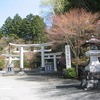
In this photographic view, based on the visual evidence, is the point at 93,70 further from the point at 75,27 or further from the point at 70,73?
the point at 75,27

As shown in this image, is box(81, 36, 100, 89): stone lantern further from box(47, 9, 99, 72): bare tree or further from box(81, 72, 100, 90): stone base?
box(47, 9, 99, 72): bare tree

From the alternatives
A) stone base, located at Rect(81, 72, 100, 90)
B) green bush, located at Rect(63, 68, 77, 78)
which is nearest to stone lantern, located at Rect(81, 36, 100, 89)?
stone base, located at Rect(81, 72, 100, 90)

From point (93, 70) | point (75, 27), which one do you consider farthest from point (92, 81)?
point (75, 27)

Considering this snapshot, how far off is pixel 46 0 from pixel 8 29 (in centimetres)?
2183

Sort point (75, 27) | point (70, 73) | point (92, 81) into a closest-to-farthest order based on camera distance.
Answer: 1. point (92, 81)
2. point (70, 73)
3. point (75, 27)

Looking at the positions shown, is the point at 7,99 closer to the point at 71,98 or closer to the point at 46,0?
the point at 71,98

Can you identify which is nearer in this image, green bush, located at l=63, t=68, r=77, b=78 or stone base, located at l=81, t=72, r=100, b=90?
stone base, located at l=81, t=72, r=100, b=90

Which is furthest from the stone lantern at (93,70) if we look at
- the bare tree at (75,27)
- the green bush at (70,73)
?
the bare tree at (75,27)

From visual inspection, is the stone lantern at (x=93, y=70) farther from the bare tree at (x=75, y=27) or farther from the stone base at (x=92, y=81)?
the bare tree at (x=75, y=27)

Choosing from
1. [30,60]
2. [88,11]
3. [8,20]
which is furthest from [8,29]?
[88,11]

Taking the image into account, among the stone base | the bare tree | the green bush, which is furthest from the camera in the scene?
the bare tree

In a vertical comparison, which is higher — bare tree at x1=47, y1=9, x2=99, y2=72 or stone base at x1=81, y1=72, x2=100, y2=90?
bare tree at x1=47, y1=9, x2=99, y2=72

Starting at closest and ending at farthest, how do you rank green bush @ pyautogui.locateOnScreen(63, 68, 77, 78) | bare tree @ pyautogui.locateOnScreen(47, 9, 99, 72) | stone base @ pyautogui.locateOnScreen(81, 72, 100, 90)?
stone base @ pyautogui.locateOnScreen(81, 72, 100, 90) → green bush @ pyautogui.locateOnScreen(63, 68, 77, 78) → bare tree @ pyautogui.locateOnScreen(47, 9, 99, 72)

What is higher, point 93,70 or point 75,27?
point 75,27
